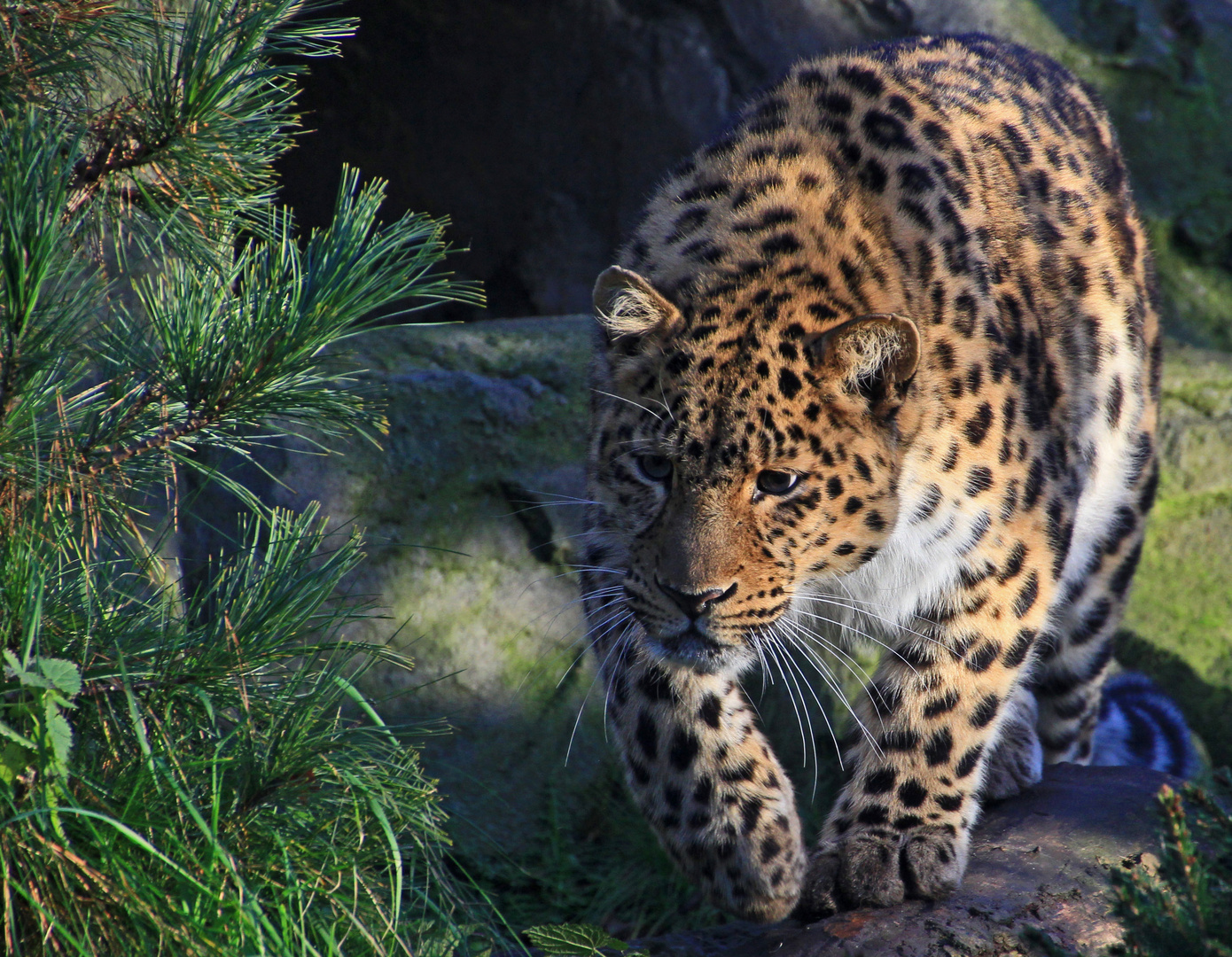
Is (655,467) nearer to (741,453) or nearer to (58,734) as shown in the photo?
(741,453)

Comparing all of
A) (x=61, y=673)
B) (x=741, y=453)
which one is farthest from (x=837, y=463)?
(x=61, y=673)

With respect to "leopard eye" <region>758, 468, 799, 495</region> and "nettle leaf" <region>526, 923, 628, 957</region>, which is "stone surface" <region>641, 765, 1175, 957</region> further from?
"leopard eye" <region>758, 468, 799, 495</region>

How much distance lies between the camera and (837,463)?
3746 mm

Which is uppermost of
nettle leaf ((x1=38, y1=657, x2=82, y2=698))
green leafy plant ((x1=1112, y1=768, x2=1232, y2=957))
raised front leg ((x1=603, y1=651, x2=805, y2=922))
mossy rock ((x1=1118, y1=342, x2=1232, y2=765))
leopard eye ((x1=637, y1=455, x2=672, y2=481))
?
nettle leaf ((x1=38, y1=657, x2=82, y2=698))

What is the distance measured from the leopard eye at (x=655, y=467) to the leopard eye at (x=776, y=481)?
293mm

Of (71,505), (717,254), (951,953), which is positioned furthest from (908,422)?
(71,505)

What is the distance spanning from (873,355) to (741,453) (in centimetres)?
50

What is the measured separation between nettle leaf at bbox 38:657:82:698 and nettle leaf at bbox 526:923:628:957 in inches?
72.8

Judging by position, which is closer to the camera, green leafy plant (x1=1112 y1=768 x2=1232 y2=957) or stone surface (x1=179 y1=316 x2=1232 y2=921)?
green leafy plant (x1=1112 y1=768 x2=1232 y2=957)

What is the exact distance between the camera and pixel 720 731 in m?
4.00

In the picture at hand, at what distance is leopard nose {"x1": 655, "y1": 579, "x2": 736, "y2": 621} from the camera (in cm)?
363

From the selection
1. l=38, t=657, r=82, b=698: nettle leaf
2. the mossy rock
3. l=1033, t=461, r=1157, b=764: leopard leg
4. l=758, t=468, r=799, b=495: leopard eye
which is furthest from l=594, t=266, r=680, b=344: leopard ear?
the mossy rock

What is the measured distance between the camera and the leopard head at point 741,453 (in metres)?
3.64

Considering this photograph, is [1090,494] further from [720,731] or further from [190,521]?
[190,521]
